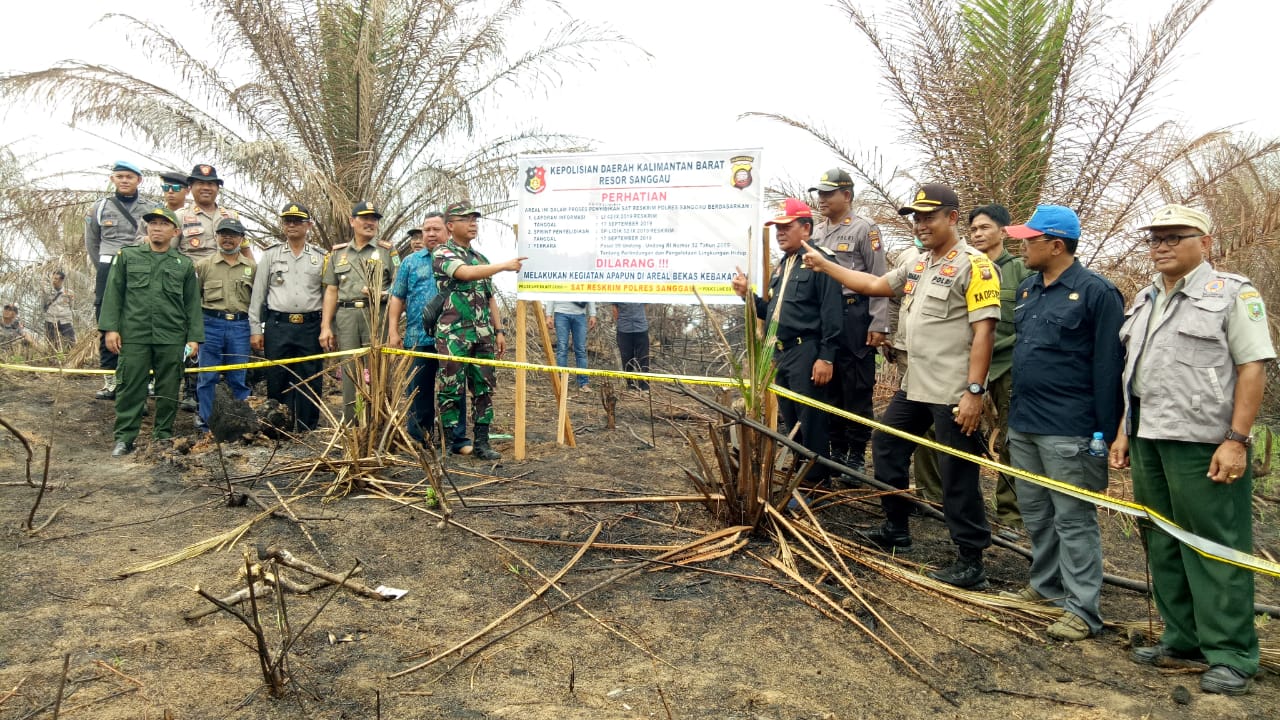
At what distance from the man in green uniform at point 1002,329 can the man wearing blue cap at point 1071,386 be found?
2.69 ft

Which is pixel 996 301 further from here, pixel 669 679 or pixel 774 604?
pixel 669 679

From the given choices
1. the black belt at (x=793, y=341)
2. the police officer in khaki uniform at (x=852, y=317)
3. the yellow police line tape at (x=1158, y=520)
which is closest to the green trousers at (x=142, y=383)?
the black belt at (x=793, y=341)

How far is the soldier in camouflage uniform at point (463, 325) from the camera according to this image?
6.13 metres

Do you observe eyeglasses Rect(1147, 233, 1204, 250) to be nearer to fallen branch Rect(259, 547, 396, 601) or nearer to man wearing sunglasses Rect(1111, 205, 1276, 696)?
man wearing sunglasses Rect(1111, 205, 1276, 696)

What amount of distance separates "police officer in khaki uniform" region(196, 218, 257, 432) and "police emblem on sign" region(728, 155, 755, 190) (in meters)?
4.02

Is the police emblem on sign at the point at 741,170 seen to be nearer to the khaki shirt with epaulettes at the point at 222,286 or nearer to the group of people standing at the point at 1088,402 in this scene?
the group of people standing at the point at 1088,402

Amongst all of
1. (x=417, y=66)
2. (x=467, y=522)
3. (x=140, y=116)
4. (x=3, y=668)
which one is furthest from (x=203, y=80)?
(x=3, y=668)

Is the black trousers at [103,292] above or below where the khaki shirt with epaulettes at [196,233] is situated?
below

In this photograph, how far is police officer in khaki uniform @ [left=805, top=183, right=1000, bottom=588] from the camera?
13.0 ft

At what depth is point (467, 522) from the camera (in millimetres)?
4609

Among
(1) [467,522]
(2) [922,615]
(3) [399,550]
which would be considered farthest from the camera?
(1) [467,522]

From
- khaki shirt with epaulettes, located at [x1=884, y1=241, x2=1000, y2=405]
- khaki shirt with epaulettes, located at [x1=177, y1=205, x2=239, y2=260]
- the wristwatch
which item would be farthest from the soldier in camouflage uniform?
the wristwatch

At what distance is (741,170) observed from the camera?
18.3ft

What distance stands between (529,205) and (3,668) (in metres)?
3.99
